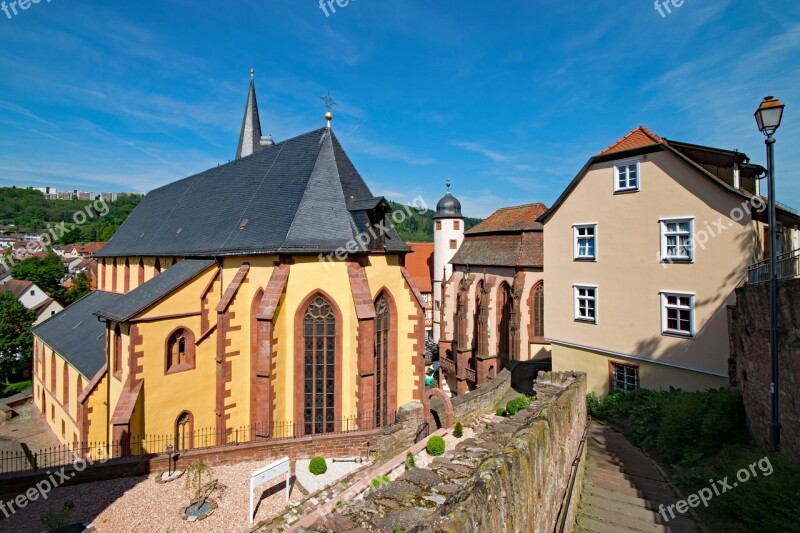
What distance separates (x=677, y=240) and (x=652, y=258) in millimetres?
994

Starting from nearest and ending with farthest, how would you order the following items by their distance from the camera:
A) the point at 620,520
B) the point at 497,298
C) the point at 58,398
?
the point at 620,520 → the point at 58,398 → the point at 497,298

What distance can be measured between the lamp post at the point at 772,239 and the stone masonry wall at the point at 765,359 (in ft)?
0.46

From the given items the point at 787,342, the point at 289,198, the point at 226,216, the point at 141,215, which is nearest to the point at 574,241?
the point at 787,342

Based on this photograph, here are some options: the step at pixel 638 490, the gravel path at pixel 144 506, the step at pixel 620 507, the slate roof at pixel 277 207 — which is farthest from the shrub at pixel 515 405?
the step at pixel 620 507

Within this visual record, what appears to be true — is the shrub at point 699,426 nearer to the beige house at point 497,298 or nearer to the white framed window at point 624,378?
the white framed window at point 624,378

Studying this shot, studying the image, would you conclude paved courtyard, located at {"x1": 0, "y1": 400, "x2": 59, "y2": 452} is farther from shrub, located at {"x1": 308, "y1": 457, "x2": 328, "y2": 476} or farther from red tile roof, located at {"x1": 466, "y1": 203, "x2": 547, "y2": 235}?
red tile roof, located at {"x1": 466, "y1": 203, "x2": 547, "y2": 235}

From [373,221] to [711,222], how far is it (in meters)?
11.6

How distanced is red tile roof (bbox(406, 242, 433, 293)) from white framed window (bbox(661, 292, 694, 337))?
31.9 m

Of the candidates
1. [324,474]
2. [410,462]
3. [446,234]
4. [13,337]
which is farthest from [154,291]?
[13,337]

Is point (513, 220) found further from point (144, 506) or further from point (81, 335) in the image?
point (81, 335)

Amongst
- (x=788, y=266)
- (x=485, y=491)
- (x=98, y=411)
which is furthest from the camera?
(x=98, y=411)

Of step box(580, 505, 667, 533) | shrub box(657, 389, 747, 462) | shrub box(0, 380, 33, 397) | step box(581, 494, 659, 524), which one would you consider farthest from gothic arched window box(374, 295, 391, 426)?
shrub box(0, 380, 33, 397)

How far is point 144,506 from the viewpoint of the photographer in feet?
31.4

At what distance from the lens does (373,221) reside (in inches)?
584
